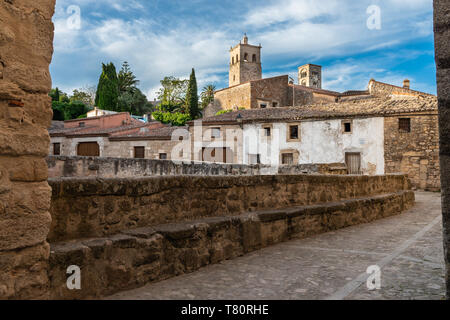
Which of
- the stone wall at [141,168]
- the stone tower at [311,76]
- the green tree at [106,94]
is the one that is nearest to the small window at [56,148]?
the green tree at [106,94]

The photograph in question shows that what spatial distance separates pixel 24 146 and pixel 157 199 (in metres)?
1.49

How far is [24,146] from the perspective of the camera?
7.63 feet

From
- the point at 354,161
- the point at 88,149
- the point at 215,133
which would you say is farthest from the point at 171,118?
the point at 354,161

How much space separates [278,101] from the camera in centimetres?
4016

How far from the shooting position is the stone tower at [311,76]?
220ft

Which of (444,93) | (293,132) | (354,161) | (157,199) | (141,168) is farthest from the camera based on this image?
(293,132)

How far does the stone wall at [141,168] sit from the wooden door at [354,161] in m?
11.9

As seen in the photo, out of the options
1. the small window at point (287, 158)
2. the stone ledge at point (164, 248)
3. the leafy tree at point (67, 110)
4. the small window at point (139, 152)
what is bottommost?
the stone ledge at point (164, 248)

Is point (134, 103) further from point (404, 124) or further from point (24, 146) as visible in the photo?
point (24, 146)

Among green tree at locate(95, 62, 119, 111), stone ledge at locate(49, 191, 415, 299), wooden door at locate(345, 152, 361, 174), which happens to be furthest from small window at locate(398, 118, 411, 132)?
green tree at locate(95, 62, 119, 111)

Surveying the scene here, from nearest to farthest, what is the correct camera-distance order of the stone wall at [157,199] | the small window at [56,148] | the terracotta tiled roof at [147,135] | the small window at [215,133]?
the stone wall at [157,199] → the terracotta tiled roof at [147,135] → the small window at [215,133] → the small window at [56,148]

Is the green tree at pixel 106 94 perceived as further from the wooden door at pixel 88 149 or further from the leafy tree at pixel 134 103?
the wooden door at pixel 88 149

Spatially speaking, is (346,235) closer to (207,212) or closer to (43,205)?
(207,212)
